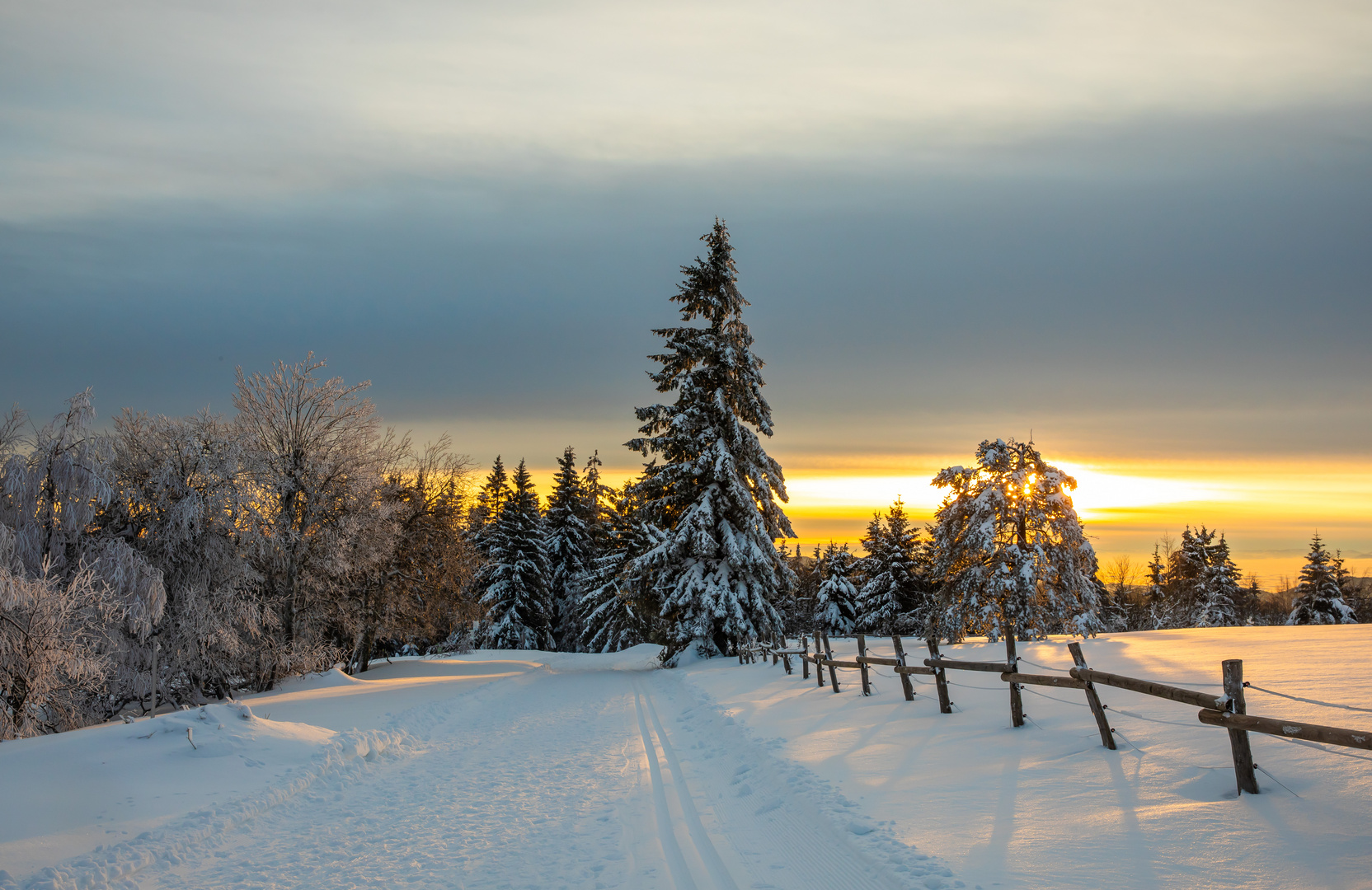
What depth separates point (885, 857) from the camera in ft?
20.2

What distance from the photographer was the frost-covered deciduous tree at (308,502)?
78.2ft

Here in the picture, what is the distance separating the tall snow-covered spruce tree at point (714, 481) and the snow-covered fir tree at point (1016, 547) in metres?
7.59

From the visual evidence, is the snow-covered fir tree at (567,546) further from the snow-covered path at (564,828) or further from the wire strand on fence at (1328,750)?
the wire strand on fence at (1328,750)

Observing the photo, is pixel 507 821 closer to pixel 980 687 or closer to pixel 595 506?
pixel 980 687

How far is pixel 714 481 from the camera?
28.0 m

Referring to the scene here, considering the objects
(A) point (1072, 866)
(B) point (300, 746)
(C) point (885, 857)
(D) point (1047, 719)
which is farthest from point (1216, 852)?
(B) point (300, 746)

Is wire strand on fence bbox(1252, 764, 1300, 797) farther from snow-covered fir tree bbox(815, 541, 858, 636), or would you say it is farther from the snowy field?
snow-covered fir tree bbox(815, 541, 858, 636)

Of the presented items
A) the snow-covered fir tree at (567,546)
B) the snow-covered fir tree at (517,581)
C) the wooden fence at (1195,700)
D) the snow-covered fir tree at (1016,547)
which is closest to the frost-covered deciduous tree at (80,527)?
the wooden fence at (1195,700)

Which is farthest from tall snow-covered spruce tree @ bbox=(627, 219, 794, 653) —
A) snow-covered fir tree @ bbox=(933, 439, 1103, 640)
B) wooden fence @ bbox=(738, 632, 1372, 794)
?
wooden fence @ bbox=(738, 632, 1372, 794)

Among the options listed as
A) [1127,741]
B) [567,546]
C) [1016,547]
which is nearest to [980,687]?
[1127,741]

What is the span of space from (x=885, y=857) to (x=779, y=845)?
3.23 feet

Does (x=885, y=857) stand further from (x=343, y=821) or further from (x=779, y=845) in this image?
(x=343, y=821)

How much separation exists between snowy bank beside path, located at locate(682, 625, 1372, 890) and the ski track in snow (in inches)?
→ 25.6

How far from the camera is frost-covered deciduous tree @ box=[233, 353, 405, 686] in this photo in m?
23.8
